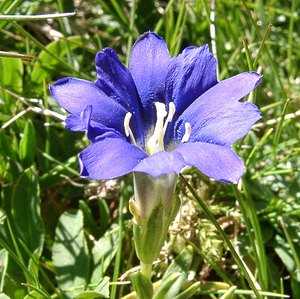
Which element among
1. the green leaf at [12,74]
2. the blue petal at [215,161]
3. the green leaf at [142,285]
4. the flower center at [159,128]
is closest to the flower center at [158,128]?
the flower center at [159,128]

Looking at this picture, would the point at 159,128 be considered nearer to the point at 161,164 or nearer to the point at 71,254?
the point at 161,164

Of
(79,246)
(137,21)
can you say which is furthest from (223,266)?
(137,21)

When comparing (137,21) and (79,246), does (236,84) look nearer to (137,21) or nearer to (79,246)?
(79,246)

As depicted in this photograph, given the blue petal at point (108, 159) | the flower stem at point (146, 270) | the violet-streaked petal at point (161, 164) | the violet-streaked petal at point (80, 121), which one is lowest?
the flower stem at point (146, 270)

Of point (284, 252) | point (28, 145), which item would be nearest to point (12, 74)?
point (28, 145)

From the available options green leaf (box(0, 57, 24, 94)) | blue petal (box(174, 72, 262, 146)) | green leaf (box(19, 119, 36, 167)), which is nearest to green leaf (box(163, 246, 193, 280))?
blue petal (box(174, 72, 262, 146))

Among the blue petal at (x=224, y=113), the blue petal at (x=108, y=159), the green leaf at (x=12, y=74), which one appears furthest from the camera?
the green leaf at (x=12, y=74)

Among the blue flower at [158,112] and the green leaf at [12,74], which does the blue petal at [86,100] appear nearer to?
the blue flower at [158,112]

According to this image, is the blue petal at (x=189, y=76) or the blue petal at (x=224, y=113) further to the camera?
the blue petal at (x=189, y=76)
